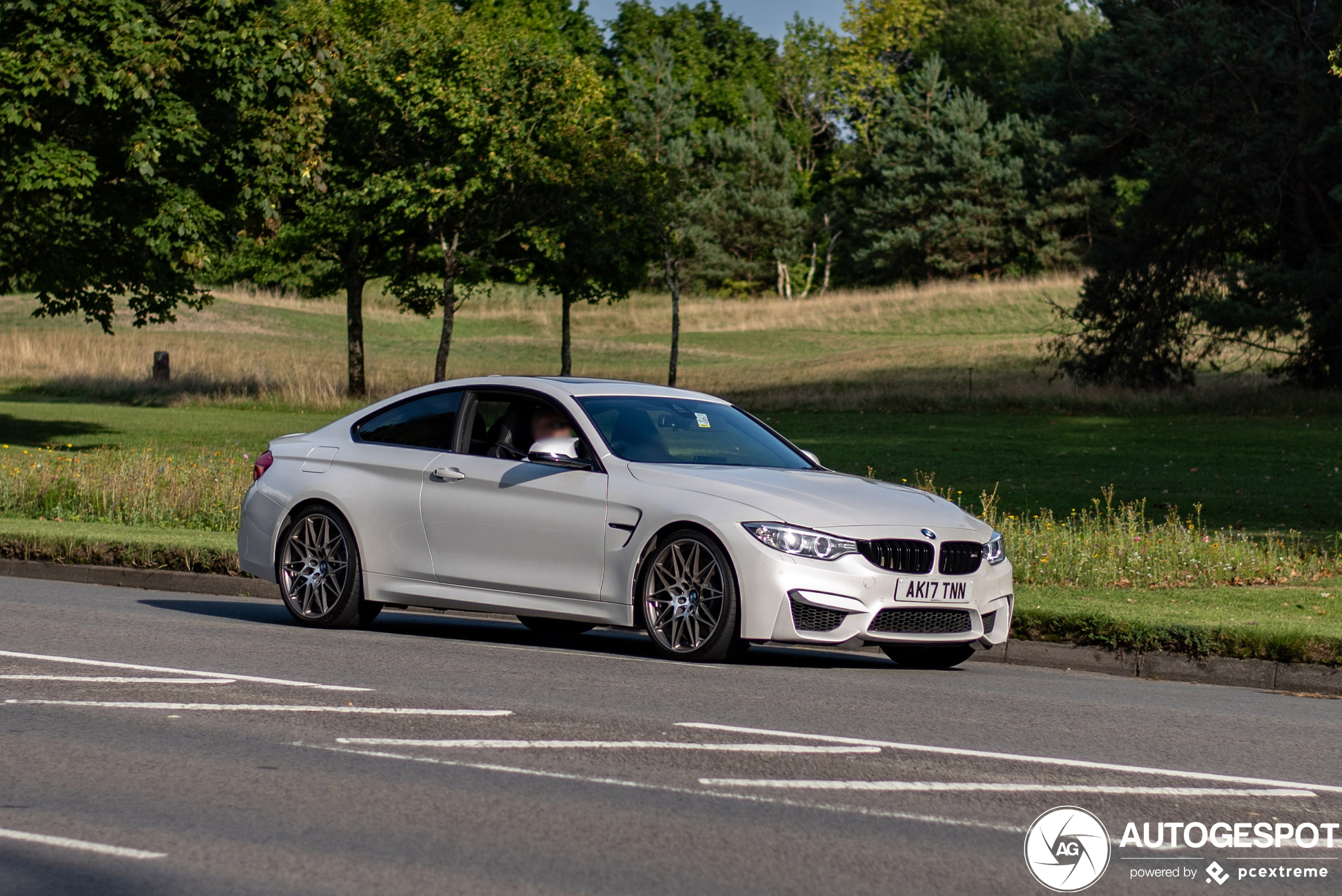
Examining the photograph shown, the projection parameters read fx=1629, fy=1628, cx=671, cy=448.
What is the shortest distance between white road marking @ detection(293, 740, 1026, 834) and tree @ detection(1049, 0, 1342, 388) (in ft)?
108

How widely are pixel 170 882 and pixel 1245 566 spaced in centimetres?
1153

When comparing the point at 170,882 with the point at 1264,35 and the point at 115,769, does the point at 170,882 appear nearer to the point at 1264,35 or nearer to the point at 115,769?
the point at 115,769

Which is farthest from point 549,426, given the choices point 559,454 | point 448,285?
point 448,285

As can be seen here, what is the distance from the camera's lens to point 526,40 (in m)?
47.1

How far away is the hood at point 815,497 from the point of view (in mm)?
9250

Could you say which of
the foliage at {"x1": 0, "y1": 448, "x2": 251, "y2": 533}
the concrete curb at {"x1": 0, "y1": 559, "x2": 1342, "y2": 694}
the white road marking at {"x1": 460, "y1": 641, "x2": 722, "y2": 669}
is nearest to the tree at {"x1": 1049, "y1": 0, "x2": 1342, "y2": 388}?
the foliage at {"x1": 0, "y1": 448, "x2": 251, "y2": 533}

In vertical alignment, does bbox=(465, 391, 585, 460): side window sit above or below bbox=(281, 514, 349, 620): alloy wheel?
above

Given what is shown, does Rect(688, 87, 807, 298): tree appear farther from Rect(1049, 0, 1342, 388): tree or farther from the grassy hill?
Rect(1049, 0, 1342, 388): tree

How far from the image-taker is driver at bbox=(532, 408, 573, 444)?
34.3 feet

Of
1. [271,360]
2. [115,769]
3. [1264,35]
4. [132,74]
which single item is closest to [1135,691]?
[115,769]

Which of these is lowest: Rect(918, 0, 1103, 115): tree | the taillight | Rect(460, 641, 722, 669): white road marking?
Rect(460, 641, 722, 669): white road marking

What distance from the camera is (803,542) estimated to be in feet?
30.0

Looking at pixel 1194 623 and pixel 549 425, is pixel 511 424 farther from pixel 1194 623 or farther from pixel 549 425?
pixel 1194 623

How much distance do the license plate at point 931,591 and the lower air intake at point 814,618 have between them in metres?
0.39
